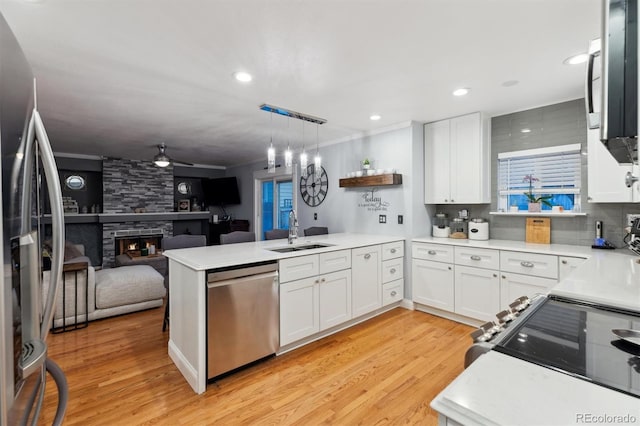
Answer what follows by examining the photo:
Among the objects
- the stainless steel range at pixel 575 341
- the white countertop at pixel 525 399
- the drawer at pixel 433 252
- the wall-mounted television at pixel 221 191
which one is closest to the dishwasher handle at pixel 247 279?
the stainless steel range at pixel 575 341

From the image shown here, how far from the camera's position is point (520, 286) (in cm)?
289

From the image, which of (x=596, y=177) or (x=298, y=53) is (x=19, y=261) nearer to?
(x=298, y=53)

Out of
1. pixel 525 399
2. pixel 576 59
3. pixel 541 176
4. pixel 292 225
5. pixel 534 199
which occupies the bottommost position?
pixel 525 399

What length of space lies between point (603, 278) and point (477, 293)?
165cm

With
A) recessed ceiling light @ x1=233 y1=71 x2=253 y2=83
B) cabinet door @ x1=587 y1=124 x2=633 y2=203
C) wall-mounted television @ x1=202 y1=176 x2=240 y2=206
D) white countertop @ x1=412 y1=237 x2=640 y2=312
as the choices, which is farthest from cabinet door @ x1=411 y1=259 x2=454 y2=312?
wall-mounted television @ x1=202 y1=176 x2=240 y2=206

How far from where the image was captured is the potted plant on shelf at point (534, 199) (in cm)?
326

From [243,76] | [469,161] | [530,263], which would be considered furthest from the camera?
[469,161]

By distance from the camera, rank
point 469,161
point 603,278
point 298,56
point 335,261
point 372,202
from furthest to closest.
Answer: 1. point 372,202
2. point 469,161
3. point 335,261
4. point 298,56
5. point 603,278

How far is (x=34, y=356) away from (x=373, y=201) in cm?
383

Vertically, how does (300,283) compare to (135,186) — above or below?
below

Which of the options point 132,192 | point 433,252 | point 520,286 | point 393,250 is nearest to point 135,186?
point 132,192

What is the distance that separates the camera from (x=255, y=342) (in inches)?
96.0

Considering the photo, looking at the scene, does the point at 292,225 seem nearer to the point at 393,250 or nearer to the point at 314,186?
the point at 393,250

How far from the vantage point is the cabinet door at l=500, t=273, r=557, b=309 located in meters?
A: 2.77
